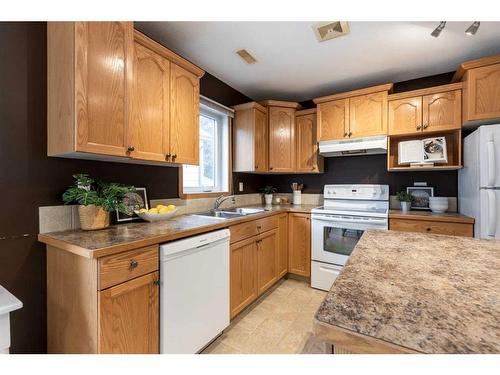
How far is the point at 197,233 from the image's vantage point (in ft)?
5.12

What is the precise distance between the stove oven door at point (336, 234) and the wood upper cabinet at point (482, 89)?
122cm

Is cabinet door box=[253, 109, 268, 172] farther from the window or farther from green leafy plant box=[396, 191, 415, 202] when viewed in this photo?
green leafy plant box=[396, 191, 415, 202]

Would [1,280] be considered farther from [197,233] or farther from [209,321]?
[209,321]

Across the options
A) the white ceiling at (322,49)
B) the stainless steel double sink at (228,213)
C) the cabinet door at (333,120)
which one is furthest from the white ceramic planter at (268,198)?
the white ceiling at (322,49)

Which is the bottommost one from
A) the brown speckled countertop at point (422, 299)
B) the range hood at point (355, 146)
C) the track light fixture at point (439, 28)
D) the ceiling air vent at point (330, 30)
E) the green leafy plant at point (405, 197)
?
the brown speckled countertop at point (422, 299)

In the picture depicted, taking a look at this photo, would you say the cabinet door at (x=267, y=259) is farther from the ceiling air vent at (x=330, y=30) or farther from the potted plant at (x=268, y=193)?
the ceiling air vent at (x=330, y=30)

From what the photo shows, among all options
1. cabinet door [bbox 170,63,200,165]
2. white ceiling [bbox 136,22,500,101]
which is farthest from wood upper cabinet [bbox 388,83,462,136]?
cabinet door [bbox 170,63,200,165]

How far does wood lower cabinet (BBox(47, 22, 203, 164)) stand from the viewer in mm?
1245

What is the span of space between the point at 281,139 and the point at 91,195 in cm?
230

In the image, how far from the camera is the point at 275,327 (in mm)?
1933

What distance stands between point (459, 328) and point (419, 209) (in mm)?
2611

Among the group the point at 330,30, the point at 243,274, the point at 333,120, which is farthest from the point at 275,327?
the point at 330,30

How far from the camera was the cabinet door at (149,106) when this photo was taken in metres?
1.53
